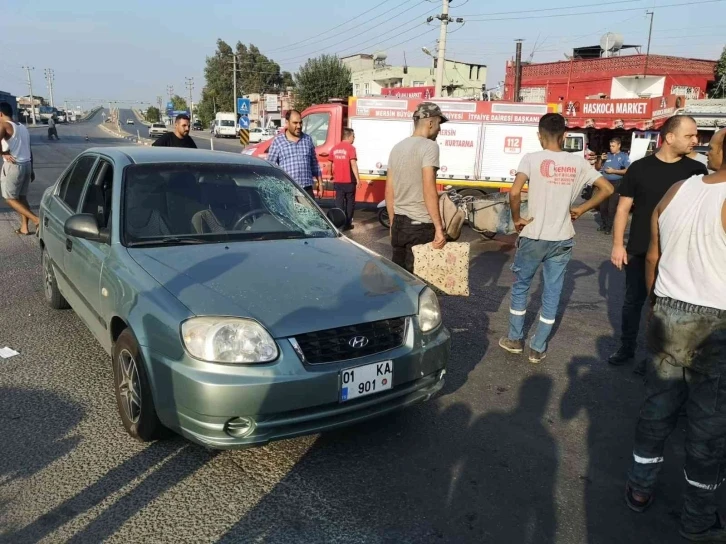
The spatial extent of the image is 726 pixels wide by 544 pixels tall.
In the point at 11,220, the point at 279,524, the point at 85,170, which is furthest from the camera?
the point at 11,220

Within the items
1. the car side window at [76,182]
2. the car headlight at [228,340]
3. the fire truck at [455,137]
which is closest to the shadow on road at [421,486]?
the car headlight at [228,340]

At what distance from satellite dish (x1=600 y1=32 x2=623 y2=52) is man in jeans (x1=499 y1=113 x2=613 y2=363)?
34653mm

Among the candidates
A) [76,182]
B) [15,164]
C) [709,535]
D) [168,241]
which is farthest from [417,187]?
[15,164]

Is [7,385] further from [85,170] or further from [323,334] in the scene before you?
[323,334]

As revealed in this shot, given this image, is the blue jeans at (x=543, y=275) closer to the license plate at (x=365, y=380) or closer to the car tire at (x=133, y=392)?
the license plate at (x=365, y=380)

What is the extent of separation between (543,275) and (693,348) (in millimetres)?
1989

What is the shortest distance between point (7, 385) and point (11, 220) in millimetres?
7167

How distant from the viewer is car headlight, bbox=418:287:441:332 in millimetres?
3320

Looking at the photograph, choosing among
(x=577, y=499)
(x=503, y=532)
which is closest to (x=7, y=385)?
(x=503, y=532)

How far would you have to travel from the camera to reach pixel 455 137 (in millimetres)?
12211

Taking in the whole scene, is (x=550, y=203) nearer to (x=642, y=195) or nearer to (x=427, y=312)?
(x=642, y=195)

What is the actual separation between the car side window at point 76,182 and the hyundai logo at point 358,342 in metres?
2.78

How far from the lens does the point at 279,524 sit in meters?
2.60

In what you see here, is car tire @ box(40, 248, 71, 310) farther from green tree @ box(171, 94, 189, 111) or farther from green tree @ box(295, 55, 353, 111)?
green tree @ box(171, 94, 189, 111)
